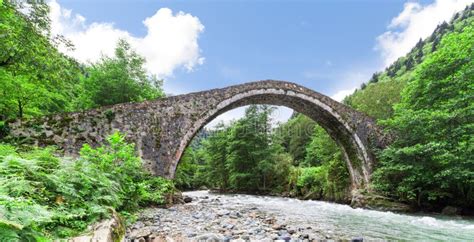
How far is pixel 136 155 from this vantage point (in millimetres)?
9414

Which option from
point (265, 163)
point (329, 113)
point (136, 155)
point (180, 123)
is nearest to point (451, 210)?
point (329, 113)

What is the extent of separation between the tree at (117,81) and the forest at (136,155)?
67 millimetres

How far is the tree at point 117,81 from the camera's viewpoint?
16.2 metres

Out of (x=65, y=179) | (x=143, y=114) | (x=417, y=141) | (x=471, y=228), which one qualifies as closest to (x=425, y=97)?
(x=417, y=141)

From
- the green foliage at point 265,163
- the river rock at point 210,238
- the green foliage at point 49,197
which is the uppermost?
the green foliage at point 265,163

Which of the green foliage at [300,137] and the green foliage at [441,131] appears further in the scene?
the green foliage at [300,137]

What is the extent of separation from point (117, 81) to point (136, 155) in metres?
8.75

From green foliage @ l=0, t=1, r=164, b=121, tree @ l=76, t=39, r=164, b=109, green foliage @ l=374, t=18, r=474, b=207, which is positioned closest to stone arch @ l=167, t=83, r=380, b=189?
green foliage @ l=374, t=18, r=474, b=207

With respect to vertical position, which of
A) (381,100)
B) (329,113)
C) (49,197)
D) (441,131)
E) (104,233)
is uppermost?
(381,100)

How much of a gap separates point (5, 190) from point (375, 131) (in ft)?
50.7

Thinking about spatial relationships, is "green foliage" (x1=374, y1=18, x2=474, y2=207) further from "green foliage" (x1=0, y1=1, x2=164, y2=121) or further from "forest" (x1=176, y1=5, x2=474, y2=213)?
"green foliage" (x1=0, y1=1, x2=164, y2=121)

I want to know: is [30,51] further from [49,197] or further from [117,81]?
[117,81]


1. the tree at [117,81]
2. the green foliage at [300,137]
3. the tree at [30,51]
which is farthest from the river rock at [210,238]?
the green foliage at [300,137]

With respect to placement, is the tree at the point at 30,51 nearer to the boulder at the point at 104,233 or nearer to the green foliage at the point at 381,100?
the boulder at the point at 104,233
